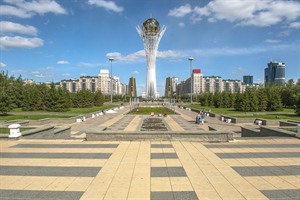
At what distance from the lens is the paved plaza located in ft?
20.1

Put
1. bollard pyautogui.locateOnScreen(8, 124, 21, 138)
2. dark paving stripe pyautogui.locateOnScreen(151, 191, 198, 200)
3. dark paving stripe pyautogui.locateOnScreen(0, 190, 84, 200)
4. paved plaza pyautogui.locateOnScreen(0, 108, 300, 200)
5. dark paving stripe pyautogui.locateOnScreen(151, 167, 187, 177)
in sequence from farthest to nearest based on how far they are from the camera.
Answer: bollard pyautogui.locateOnScreen(8, 124, 21, 138) → dark paving stripe pyautogui.locateOnScreen(151, 167, 187, 177) → paved plaza pyautogui.locateOnScreen(0, 108, 300, 200) → dark paving stripe pyautogui.locateOnScreen(0, 190, 84, 200) → dark paving stripe pyautogui.locateOnScreen(151, 191, 198, 200)

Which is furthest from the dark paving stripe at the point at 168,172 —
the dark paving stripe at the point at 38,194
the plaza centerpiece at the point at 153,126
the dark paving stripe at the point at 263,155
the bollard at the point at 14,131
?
the plaza centerpiece at the point at 153,126

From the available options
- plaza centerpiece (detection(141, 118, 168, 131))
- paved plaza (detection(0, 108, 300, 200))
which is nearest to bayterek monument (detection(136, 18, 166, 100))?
plaza centerpiece (detection(141, 118, 168, 131))

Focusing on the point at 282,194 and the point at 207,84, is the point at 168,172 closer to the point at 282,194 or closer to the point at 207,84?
the point at 282,194

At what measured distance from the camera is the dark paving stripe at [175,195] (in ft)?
19.0

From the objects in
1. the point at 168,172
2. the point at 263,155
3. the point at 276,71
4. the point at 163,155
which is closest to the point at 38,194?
the point at 168,172

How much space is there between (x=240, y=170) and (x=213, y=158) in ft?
5.16

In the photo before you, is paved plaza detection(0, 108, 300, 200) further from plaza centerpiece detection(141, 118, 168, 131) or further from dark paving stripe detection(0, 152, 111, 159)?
plaza centerpiece detection(141, 118, 168, 131)

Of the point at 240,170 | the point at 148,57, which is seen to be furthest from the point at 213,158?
the point at 148,57

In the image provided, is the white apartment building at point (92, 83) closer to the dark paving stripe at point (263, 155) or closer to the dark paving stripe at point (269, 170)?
the dark paving stripe at point (263, 155)

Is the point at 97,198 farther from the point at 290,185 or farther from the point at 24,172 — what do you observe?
the point at 290,185

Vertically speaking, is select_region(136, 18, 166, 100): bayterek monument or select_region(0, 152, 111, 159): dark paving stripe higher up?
select_region(136, 18, 166, 100): bayterek monument

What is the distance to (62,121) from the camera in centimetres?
2811

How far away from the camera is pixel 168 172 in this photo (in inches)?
301
